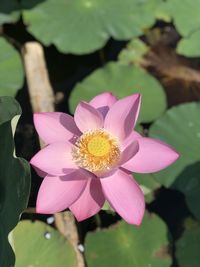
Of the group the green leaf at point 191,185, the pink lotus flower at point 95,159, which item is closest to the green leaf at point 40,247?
the pink lotus flower at point 95,159

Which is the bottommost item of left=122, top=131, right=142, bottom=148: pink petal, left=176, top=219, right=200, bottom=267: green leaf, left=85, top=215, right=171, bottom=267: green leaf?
left=85, top=215, right=171, bottom=267: green leaf

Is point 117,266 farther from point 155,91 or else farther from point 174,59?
point 174,59

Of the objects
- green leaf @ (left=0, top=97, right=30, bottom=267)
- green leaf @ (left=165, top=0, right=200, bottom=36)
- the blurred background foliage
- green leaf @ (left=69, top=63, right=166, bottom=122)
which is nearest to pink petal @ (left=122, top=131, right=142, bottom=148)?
the blurred background foliage

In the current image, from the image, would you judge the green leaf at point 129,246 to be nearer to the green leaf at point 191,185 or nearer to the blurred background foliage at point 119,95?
the blurred background foliage at point 119,95

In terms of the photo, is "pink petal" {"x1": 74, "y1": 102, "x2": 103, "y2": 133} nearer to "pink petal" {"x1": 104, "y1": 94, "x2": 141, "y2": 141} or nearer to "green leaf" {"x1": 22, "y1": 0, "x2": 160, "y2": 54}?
"pink petal" {"x1": 104, "y1": 94, "x2": 141, "y2": 141}

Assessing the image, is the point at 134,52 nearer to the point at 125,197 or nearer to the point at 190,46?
the point at 190,46

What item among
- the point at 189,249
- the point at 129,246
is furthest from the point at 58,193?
the point at 189,249
